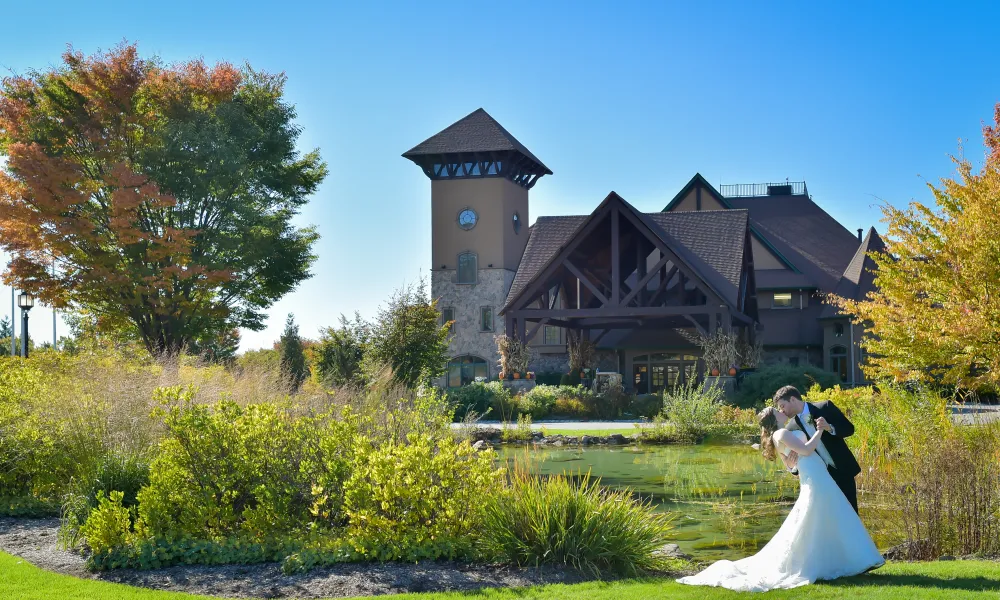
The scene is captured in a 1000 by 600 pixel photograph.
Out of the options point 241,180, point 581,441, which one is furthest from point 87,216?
point 581,441

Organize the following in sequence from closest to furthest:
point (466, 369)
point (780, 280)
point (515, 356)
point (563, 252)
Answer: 1. point (563, 252)
2. point (515, 356)
3. point (780, 280)
4. point (466, 369)

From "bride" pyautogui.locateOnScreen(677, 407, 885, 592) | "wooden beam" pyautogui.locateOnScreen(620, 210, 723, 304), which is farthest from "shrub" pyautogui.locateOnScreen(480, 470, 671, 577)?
"wooden beam" pyautogui.locateOnScreen(620, 210, 723, 304)

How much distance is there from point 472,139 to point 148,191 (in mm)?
17835

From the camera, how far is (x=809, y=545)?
22.4ft

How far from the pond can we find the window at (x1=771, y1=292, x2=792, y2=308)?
18.3 meters

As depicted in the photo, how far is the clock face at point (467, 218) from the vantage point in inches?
1549

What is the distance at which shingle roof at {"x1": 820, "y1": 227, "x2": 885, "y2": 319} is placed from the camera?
33.2 meters

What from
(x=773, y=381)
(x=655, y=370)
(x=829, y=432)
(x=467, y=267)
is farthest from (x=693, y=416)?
(x=467, y=267)

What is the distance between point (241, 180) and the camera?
87.1ft

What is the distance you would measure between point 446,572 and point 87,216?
2075 cm

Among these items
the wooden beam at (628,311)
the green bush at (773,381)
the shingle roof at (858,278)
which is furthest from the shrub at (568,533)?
the shingle roof at (858,278)

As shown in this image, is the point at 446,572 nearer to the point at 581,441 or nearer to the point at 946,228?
the point at 946,228

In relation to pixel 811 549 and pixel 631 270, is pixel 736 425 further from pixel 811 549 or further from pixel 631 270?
pixel 631 270

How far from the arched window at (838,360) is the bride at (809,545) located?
27949 mm
